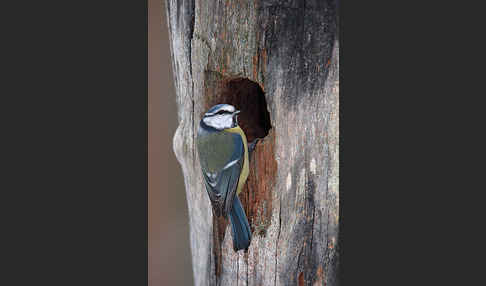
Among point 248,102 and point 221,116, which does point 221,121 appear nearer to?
point 221,116

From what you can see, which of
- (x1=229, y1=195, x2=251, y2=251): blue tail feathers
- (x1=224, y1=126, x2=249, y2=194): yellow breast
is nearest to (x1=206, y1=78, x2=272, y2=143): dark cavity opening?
(x1=224, y1=126, x2=249, y2=194): yellow breast

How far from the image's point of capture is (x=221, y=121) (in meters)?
1.70

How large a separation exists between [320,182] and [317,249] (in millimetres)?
305

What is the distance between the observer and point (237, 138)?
1.68 m

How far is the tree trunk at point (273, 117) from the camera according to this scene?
1.65 metres

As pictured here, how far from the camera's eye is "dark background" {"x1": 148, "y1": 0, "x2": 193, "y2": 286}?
7.16ft

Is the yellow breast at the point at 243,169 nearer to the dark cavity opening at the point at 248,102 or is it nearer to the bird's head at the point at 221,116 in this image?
the bird's head at the point at 221,116

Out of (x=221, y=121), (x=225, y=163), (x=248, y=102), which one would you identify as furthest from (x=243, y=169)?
(x=248, y=102)

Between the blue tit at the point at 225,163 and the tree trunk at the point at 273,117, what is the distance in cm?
5

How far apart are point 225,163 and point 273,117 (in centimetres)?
27

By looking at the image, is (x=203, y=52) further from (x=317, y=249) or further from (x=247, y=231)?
(x=317, y=249)
